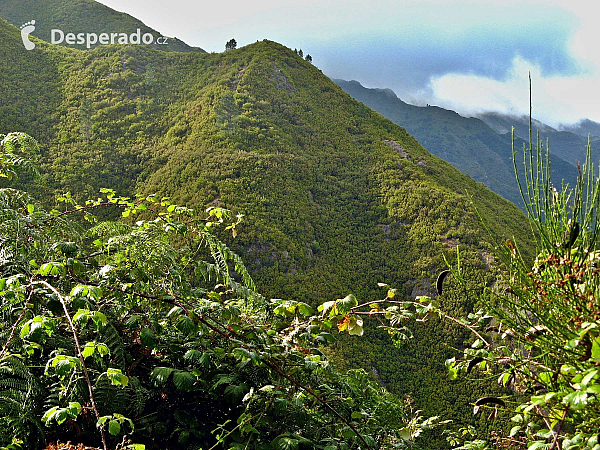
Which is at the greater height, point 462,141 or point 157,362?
point 462,141

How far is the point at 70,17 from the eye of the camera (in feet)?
124

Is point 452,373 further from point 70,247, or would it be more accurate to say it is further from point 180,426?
point 70,247

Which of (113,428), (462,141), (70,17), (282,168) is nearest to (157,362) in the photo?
(113,428)

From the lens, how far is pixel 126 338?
5.69ft

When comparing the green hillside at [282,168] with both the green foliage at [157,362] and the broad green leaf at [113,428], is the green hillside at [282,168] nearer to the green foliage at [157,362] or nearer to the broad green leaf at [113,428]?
the green foliage at [157,362]

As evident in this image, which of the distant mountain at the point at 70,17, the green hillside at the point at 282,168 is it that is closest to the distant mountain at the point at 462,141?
the green hillside at the point at 282,168

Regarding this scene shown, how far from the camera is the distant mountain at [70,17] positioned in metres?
36.6

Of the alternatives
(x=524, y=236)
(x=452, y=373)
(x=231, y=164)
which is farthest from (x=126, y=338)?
(x=524, y=236)

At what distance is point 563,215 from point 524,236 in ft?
58.1

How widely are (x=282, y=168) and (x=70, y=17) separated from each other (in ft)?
105

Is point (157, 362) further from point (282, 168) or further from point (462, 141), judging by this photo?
point (462, 141)

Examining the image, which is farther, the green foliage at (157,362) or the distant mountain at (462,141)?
the distant mountain at (462,141)

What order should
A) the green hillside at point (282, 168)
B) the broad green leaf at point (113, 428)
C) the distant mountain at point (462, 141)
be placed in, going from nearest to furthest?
the broad green leaf at point (113, 428), the green hillside at point (282, 168), the distant mountain at point (462, 141)

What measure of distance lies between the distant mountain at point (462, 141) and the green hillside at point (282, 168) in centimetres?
6478
